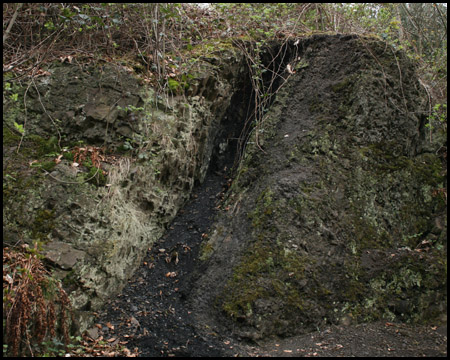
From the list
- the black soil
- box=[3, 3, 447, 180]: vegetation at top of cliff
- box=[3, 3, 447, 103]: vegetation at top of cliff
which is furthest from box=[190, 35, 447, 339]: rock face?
box=[3, 3, 447, 103]: vegetation at top of cliff

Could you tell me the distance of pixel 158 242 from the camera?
15.9 ft

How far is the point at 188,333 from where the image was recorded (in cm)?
356

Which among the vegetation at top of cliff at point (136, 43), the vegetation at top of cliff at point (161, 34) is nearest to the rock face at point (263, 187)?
the vegetation at top of cliff at point (136, 43)

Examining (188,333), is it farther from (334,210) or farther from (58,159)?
(58,159)

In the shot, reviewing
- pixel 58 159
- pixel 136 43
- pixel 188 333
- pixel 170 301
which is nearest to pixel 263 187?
pixel 170 301

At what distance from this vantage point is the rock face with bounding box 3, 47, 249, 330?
3676mm

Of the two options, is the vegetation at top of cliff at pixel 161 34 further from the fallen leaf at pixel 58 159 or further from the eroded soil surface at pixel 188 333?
the eroded soil surface at pixel 188 333

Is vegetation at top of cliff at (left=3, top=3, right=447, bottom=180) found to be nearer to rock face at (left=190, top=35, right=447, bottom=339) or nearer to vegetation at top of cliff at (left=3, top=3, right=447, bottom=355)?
vegetation at top of cliff at (left=3, top=3, right=447, bottom=355)

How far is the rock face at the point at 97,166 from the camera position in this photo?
368 cm

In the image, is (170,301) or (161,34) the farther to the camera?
(161,34)

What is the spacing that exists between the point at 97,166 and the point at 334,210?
10.2 ft

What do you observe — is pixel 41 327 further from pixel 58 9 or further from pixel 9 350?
pixel 58 9

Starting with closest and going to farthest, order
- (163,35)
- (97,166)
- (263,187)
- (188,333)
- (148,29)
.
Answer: (188,333) → (97,166) → (163,35) → (263,187) → (148,29)

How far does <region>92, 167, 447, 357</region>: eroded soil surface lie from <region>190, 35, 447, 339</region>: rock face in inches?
6.3
